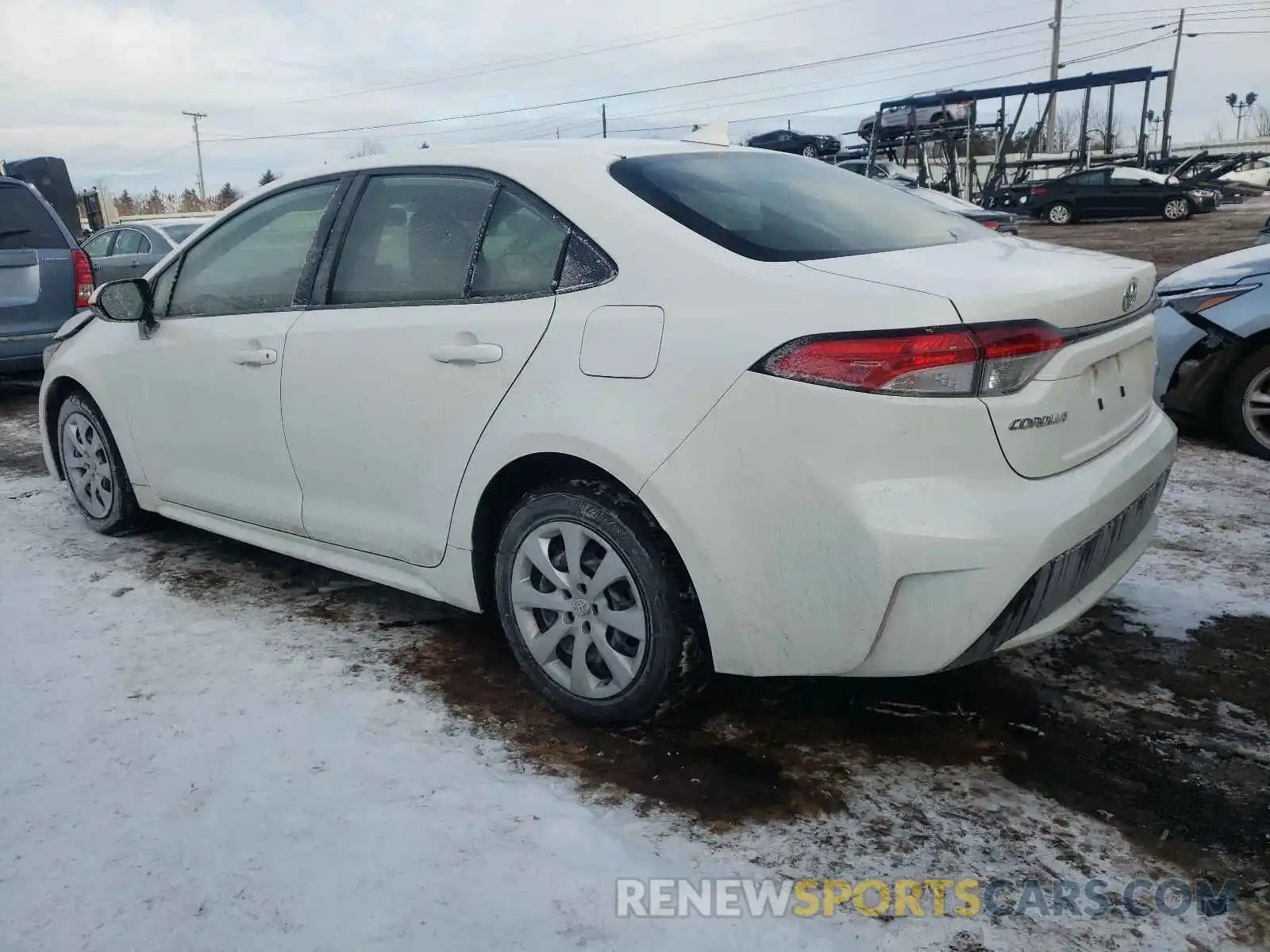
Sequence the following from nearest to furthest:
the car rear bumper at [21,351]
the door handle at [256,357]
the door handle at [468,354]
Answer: the door handle at [468,354] < the door handle at [256,357] < the car rear bumper at [21,351]

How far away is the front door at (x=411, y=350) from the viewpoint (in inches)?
108

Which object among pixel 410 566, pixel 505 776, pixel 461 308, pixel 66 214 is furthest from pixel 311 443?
pixel 66 214

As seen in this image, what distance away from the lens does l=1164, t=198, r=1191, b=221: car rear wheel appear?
23484mm

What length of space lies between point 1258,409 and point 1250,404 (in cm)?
5

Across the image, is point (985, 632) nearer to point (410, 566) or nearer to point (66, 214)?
point (410, 566)

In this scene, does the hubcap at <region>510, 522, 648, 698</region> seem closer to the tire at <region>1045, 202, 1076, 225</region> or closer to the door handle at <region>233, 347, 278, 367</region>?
the door handle at <region>233, 347, 278, 367</region>

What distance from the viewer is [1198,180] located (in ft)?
83.6

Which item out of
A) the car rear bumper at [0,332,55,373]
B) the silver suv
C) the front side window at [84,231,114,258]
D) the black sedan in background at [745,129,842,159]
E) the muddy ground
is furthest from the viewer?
the black sedan in background at [745,129,842,159]

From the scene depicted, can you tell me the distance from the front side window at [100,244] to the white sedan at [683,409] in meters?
10.9

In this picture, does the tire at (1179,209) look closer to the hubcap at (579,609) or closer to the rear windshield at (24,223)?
the rear windshield at (24,223)

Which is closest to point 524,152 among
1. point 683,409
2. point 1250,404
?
point 683,409

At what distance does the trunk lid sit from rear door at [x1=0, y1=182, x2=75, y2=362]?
23.3 feet

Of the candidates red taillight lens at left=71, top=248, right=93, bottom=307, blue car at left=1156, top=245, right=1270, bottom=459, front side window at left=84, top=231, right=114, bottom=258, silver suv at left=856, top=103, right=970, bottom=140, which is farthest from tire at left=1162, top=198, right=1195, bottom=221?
red taillight lens at left=71, top=248, right=93, bottom=307

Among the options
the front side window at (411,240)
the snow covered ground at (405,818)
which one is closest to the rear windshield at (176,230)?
the snow covered ground at (405,818)
